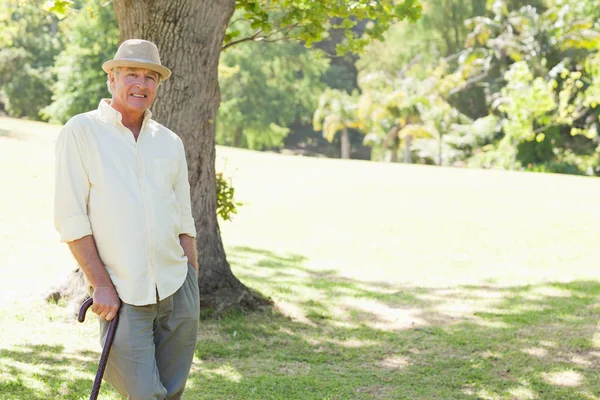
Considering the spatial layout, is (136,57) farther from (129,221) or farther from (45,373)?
(45,373)

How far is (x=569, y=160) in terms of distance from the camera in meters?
41.2

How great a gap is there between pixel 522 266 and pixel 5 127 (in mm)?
19773

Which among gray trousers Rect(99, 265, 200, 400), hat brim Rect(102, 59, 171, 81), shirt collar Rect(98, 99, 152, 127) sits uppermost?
hat brim Rect(102, 59, 171, 81)

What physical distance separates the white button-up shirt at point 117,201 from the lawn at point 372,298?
215 cm

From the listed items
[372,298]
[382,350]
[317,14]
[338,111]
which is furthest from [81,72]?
[382,350]

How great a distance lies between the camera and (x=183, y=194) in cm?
380

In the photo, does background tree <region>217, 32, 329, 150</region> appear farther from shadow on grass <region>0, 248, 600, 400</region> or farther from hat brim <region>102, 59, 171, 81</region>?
hat brim <region>102, 59, 171, 81</region>

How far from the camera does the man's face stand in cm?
363

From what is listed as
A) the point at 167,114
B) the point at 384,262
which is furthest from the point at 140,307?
the point at 384,262

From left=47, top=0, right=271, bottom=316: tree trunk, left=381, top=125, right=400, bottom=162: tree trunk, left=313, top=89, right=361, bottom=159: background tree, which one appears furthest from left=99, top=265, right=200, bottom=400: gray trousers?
left=313, top=89, right=361, bottom=159: background tree

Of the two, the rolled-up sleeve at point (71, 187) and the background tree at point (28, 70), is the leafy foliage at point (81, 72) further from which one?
the rolled-up sleeve at point (71, 187)

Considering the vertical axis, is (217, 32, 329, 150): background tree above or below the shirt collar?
above

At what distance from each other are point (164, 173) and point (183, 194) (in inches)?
8.6

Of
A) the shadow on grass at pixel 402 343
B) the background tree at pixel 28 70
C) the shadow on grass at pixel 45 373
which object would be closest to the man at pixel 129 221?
the shadow on grass at pixel 45 373
